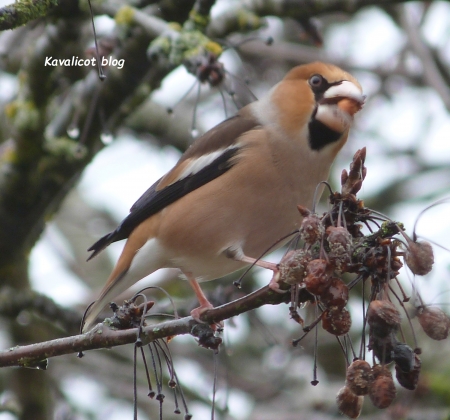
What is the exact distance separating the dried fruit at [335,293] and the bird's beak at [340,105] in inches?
62.0

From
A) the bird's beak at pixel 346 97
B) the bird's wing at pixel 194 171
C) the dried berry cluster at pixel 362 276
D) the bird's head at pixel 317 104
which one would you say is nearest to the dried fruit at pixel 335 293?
the dried berry cluster at pixel 362 276

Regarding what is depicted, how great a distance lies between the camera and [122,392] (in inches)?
249

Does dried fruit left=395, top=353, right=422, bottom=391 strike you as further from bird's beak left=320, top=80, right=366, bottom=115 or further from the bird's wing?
the bird's wing

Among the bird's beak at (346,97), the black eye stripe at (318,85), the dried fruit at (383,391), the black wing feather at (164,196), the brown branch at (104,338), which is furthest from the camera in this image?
the black wing feather at (164,196)

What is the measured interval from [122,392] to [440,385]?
287cm

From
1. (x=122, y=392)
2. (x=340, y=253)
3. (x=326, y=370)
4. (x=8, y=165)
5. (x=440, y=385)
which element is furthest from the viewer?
(x=326, y=370)

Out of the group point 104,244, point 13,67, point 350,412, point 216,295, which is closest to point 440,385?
point 216,295

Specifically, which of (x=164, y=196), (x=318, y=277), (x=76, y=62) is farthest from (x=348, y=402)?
(x=76, y=62)

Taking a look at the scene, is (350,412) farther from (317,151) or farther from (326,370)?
(326,370)

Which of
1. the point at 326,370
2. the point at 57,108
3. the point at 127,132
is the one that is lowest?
the point at 326,370

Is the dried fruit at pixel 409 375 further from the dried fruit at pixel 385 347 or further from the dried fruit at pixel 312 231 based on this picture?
the dried fruit at pixel 312 231

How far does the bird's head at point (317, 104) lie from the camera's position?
4078 millimetres

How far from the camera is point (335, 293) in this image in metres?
2.42

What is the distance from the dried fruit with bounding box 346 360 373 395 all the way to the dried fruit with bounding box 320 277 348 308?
222 mm
